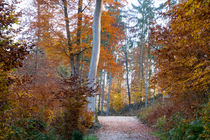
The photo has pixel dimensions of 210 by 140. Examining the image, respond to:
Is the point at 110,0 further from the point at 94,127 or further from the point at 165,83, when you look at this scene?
the point at 94,127

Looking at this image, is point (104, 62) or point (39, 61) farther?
point (39, 61)

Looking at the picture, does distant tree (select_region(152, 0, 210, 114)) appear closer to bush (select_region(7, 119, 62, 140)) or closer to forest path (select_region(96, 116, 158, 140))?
forest path (select_region(96, 116, 158, 140))

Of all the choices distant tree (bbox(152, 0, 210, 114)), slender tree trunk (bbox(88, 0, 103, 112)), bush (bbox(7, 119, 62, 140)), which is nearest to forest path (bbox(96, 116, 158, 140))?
slender tree trunk (bbox(88, 0, 103, 112))

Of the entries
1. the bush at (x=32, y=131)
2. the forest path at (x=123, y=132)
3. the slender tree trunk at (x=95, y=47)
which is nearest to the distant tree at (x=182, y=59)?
the forest path at (x=123, y=132)

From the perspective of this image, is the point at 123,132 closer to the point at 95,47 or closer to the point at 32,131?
the point at 95,47

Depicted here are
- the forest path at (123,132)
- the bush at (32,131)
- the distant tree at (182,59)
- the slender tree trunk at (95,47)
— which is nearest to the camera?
the bush at (32,131)

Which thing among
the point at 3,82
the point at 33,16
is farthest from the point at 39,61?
the point at 3,82

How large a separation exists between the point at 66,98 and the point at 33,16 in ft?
21.8

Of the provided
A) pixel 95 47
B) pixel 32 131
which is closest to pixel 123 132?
pixel 95 47

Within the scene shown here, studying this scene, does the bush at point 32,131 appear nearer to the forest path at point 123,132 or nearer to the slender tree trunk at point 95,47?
the forest path at point 123,132

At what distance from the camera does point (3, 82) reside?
2.80m

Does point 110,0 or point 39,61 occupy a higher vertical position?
point 110,0

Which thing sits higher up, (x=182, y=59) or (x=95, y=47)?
(x=95, y=47)

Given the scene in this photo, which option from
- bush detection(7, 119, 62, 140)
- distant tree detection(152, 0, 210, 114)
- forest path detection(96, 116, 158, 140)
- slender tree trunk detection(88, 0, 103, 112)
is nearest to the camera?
bush detection(7, 119, 62, 140)
